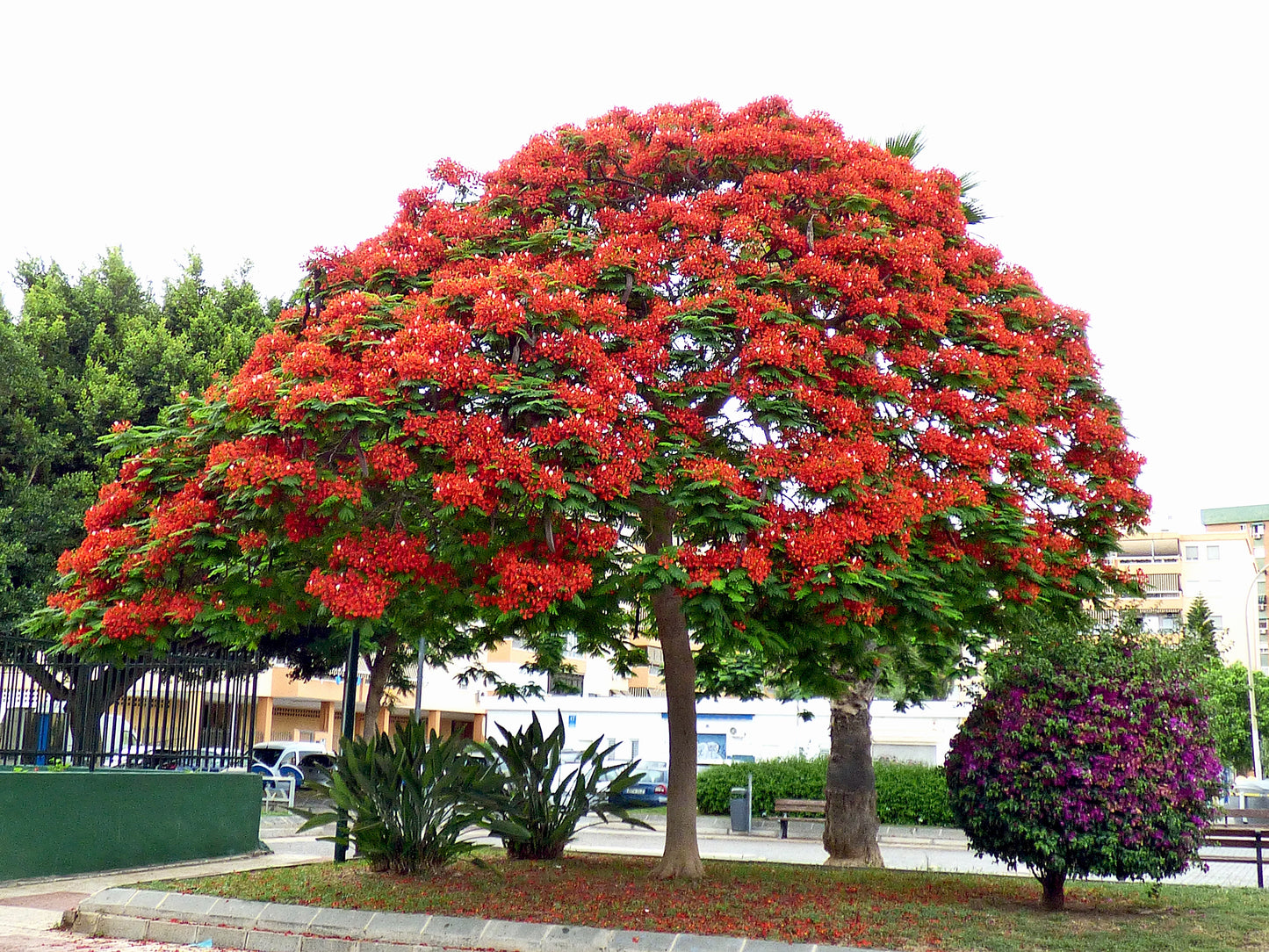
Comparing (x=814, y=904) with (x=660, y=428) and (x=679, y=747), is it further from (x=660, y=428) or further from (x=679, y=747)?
(x=660, y=428)

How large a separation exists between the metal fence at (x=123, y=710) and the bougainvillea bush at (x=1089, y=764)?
9.15 meters

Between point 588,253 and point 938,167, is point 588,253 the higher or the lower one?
the lower one

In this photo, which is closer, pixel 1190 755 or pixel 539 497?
pixel 539 497

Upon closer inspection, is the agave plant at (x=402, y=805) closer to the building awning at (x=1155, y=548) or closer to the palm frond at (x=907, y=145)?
the palm frond at (x=907, y=145)

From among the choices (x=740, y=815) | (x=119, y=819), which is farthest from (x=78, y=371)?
(x=740, y=815)

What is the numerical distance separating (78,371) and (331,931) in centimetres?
1818

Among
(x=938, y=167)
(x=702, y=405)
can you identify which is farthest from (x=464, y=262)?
(x=938, y=167)

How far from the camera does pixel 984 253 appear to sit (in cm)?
1243

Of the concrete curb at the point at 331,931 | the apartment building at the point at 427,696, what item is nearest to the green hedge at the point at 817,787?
the concrete curb at the point at 331,931

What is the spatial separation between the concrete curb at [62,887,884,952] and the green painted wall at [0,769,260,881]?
2.68 metres

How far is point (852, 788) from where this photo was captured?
15828mm

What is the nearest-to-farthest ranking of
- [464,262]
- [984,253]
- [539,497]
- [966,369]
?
[539,497], [966,369], [464,262], [984,253]

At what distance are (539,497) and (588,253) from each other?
3055 mm

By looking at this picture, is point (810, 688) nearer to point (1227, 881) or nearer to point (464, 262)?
point (464, 262)
